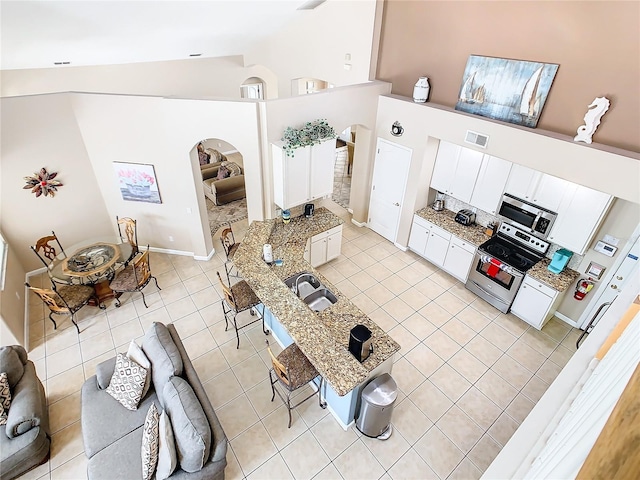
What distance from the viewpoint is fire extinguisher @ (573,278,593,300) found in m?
5.83

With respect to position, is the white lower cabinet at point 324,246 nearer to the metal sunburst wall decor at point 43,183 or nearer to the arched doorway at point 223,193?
the arched doorway at point 223,193

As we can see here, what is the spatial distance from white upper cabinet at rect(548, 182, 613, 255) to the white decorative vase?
2.98m

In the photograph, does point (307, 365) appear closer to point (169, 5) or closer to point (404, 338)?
point (404, 338)

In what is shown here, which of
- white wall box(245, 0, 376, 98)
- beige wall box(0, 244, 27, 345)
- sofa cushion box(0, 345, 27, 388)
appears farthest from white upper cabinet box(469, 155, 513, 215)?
beige wall box(0, 244, 27, 345)

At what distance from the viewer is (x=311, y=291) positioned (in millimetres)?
5574

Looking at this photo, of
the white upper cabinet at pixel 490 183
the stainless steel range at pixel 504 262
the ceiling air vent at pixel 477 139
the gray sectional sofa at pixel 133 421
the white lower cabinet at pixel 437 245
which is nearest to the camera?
the gray sectional sofa at pixel 133 421

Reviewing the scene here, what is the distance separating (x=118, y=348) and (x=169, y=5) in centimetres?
529

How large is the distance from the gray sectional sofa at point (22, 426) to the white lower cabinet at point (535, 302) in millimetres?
7378

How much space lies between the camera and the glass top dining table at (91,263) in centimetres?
607

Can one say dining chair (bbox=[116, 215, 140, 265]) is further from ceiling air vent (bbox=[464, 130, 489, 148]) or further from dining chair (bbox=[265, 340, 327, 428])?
ceiling air vent (bbox=[464, 130, 489, 148])

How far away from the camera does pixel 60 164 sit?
21.7 feet

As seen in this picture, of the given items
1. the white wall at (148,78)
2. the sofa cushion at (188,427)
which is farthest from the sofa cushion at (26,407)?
the white wall at (148,78)

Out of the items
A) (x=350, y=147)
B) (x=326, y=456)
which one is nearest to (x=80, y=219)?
(x=326, y=456)

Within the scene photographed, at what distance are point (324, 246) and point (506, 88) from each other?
4.23 metres
